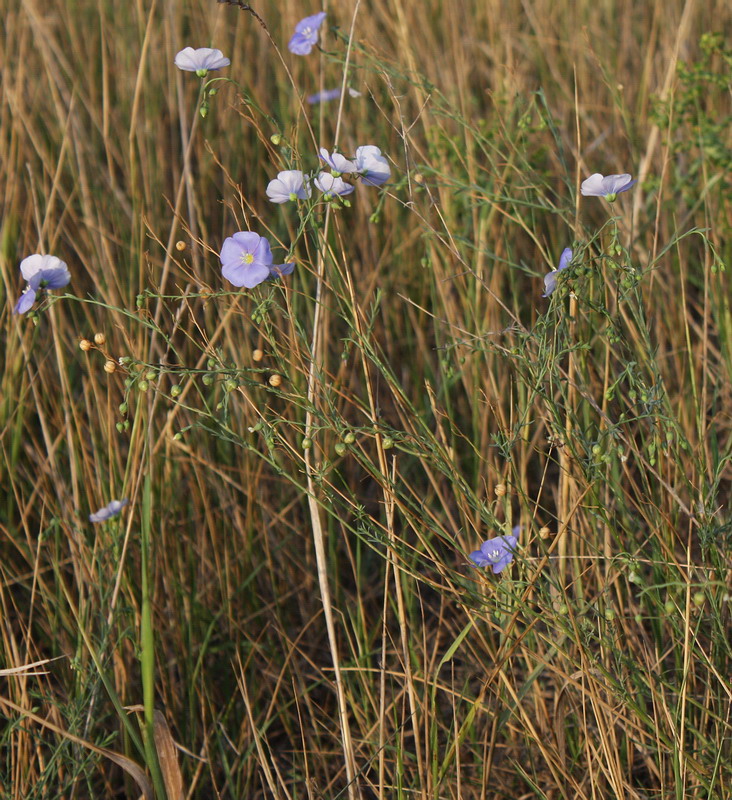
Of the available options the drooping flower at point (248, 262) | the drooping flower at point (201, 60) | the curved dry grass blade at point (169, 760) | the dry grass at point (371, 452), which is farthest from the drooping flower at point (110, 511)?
the drooping flower at point (201, 60)

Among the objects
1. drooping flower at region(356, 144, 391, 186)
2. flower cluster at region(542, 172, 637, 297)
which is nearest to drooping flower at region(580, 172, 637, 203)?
flower cluster at region(542, 172, 637, 297)

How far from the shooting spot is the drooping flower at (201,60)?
1013mm

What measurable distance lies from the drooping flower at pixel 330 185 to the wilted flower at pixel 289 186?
0.05 feet

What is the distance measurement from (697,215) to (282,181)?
3.88 ft

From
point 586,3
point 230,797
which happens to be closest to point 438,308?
point 230,797

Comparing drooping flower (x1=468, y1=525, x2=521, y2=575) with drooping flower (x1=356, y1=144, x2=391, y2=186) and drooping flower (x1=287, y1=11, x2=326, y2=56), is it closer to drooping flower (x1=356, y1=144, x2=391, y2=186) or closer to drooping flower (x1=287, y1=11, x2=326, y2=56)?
drooping flower (x1=356, y1=144, x2=391, y2=186)

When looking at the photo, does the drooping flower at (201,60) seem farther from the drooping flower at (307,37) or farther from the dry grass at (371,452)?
the drooping flower at (307,37)

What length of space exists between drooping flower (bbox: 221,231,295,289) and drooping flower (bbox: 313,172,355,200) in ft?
0.28

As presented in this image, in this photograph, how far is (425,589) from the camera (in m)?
1.59

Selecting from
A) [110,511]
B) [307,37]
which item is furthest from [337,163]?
[110,511]

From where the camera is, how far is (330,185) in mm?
973

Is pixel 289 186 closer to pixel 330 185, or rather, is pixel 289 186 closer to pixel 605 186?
pixel 330 185

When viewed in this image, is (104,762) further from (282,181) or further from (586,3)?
(586,3)

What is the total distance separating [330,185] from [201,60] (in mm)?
215
